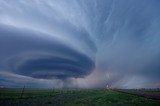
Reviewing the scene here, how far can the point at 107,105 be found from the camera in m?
39.2

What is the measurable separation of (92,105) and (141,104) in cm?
1017

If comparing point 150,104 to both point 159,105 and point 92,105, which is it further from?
point 92,105

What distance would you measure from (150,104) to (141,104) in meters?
2.07

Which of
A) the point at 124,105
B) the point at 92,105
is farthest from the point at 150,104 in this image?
the point at 92,105

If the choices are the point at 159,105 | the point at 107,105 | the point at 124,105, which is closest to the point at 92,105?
the point at 107,105

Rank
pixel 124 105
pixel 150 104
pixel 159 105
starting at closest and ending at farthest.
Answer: pixel 159 105 → pixel 150 104 → pixel 124 105

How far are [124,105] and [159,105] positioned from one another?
23.8 feet

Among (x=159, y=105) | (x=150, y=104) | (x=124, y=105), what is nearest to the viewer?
(x=159, y=105)

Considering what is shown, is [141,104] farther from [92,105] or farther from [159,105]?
[92,105]

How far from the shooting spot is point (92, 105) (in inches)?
1551

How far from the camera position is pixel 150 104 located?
115ft

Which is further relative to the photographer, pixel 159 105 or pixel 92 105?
pixel 92 105

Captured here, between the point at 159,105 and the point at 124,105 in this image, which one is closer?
the point at 159,105

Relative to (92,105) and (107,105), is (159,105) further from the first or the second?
(92,105)
